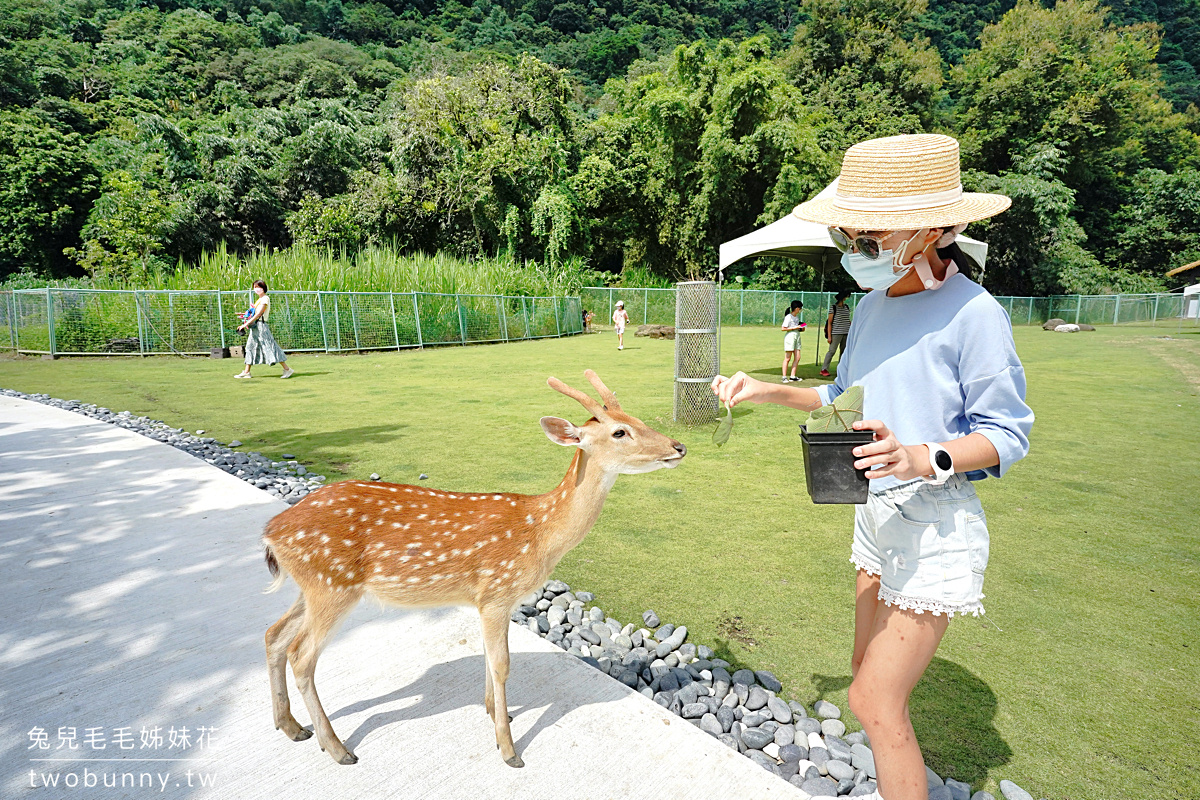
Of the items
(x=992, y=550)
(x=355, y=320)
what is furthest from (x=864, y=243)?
(x=355, y=320)

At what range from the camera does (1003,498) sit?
557cm

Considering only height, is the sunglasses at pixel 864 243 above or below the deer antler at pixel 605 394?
above

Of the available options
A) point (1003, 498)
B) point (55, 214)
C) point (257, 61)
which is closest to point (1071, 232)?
point (1003, 498)

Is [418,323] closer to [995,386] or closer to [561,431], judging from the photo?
[561,431]

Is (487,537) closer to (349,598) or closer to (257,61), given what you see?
Result: (349,598)

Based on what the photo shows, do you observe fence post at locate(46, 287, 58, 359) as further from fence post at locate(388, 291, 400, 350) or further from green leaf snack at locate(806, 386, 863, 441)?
green leaf snack at locate(806, 386, 863, 441)

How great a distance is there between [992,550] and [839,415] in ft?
11.3

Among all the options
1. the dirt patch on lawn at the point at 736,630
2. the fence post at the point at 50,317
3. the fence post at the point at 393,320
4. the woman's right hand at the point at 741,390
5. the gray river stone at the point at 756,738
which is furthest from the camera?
→ the fence post at the point at 393,320

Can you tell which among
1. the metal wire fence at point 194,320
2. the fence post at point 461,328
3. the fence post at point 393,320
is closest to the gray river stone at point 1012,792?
the metal wire fence at point 194,320

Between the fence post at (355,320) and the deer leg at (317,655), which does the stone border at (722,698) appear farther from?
the fence post at (355,320)

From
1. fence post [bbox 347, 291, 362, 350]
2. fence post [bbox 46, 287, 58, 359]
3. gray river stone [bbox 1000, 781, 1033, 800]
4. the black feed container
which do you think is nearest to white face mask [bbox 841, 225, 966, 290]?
the black feed container

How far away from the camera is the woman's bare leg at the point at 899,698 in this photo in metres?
1.71

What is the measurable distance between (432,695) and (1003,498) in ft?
17.1

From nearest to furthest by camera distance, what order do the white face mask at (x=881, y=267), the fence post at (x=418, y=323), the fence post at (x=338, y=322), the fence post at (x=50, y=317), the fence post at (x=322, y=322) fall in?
the white face mask at (x=881, y=267), the fence post at (x=50, y=317), the fence post at (x=322, y=322), the fence post at (x=338, y=322), the fence post at (x=418, y=323)
